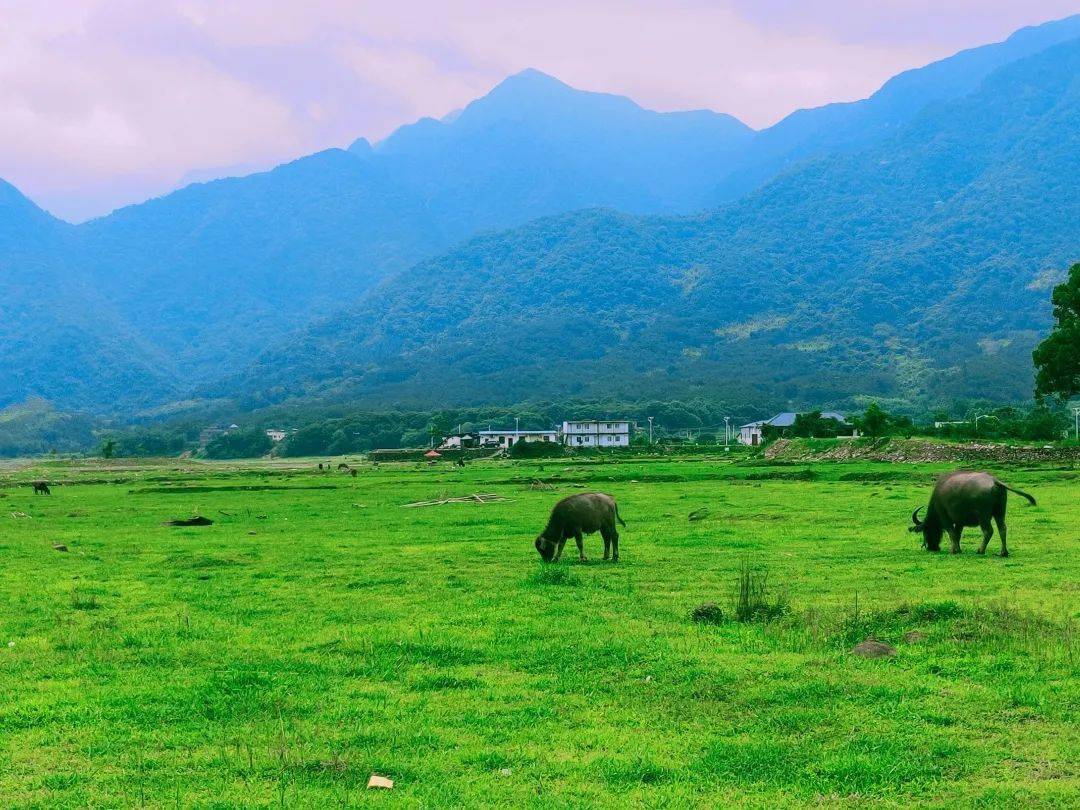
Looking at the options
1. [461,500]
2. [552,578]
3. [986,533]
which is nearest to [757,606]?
[552,578]

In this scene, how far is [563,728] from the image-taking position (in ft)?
32.7

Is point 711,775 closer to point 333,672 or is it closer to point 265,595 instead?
point 333,672

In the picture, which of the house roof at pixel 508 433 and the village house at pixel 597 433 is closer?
the village house at pixel 597 433

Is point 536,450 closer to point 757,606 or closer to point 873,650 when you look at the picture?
point 757,606

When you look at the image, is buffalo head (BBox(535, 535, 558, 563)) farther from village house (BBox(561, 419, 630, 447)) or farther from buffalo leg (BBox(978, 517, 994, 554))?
village house (BBox(561, 419, 630, 447))

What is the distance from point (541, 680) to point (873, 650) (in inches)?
169

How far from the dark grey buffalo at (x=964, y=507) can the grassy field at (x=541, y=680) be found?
2.47ft

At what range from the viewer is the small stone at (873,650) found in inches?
488

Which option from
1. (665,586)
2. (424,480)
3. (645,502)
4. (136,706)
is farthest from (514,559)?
(424,480)

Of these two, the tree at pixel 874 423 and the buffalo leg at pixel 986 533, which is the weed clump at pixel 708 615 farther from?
the tree at pixel 874 423

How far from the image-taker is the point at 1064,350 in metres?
Answer: 63.9

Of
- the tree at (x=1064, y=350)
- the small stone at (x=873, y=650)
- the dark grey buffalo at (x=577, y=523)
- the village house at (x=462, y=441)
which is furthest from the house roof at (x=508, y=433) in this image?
the small stone at (x=873, y=650)

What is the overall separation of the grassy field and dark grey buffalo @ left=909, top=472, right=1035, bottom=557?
2.47ft

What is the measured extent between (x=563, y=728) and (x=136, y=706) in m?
4.81
